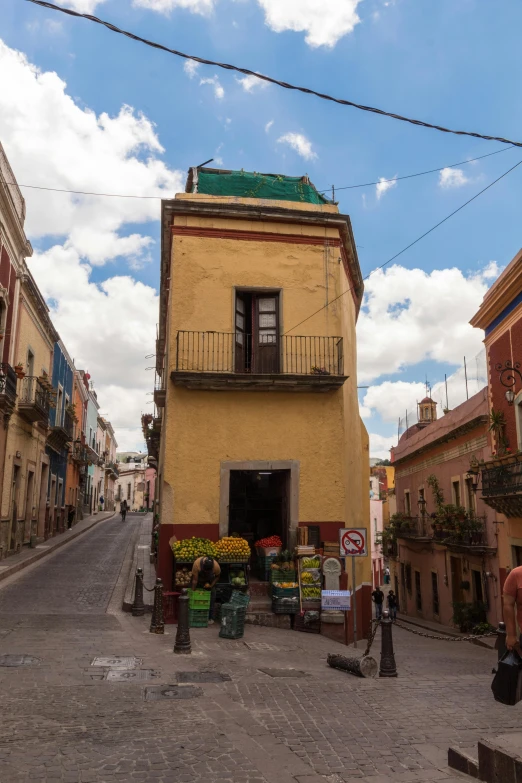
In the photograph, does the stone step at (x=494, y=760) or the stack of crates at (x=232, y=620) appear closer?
the stone step at (x=494, y=760)

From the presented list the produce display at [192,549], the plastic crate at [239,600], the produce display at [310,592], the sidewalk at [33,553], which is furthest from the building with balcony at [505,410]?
the sidewalk at [33,553]

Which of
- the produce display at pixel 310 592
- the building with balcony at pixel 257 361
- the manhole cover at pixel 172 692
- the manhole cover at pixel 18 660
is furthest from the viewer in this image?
the building with balcony at pixel 257 361

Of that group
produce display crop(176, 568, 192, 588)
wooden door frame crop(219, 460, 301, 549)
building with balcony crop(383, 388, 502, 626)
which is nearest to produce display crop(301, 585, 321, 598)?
wooden door frame crop(219, 460, 301, 549)

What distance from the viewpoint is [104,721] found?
6121 millimetres

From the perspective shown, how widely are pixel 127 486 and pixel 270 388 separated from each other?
7391 cm

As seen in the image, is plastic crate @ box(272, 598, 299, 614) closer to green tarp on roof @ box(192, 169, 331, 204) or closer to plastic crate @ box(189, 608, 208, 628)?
plastic crate @ box(189, 608, 208, 628)

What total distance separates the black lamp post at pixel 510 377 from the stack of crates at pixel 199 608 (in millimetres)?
9638

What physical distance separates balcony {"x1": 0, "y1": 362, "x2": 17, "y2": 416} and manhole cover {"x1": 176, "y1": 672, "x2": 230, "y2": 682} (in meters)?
11.6

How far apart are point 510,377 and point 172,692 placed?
42.0ft


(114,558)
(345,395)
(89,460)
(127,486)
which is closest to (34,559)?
(114,558)

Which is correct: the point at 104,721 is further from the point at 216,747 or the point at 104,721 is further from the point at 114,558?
the point at 114,558

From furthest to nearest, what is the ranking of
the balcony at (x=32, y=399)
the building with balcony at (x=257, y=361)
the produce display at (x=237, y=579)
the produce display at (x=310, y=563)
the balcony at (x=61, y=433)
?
the balcony at (x=61, y=433) → the balcony at (x=32, y=399) → the building with balcony at (x=257, y=361) → the produce display at (x=310, y=563) → the produce display at (x=237, y=579)

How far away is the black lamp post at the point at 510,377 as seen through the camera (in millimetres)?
16455

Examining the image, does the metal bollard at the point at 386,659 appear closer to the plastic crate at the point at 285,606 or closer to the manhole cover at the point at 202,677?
the manhole cover at the point at 202,677
